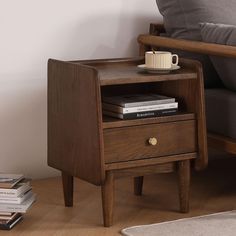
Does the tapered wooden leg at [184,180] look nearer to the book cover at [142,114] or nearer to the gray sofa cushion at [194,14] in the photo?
the book cover at [142,114]

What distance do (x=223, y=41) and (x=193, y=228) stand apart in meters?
0.69

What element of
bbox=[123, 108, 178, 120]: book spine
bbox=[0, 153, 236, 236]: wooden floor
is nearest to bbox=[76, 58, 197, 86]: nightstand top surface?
bbox=[123, 108, 178, 120]: book spine

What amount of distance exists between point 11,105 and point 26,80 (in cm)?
12

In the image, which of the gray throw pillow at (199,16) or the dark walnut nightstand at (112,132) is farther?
the gray throw pillow at (199,16)

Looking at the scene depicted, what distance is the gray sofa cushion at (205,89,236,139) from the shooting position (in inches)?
102

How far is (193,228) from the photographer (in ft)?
7.73

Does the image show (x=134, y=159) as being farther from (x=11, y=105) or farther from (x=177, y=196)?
(x=11, y=105)

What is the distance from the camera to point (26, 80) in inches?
115

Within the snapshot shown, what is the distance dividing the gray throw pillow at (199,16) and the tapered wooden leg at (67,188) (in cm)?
69

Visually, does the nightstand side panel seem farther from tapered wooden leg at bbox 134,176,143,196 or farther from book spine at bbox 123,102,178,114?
tapered wooden leg at bbox 134,176,143,196

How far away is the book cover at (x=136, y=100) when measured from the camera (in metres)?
2.40

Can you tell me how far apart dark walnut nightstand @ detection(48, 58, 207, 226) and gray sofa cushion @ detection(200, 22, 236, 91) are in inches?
5.9

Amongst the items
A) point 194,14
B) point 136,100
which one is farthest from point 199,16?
point 136,100

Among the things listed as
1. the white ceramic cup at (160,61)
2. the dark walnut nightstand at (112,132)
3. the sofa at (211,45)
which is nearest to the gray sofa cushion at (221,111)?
the sofa at (211,45)
